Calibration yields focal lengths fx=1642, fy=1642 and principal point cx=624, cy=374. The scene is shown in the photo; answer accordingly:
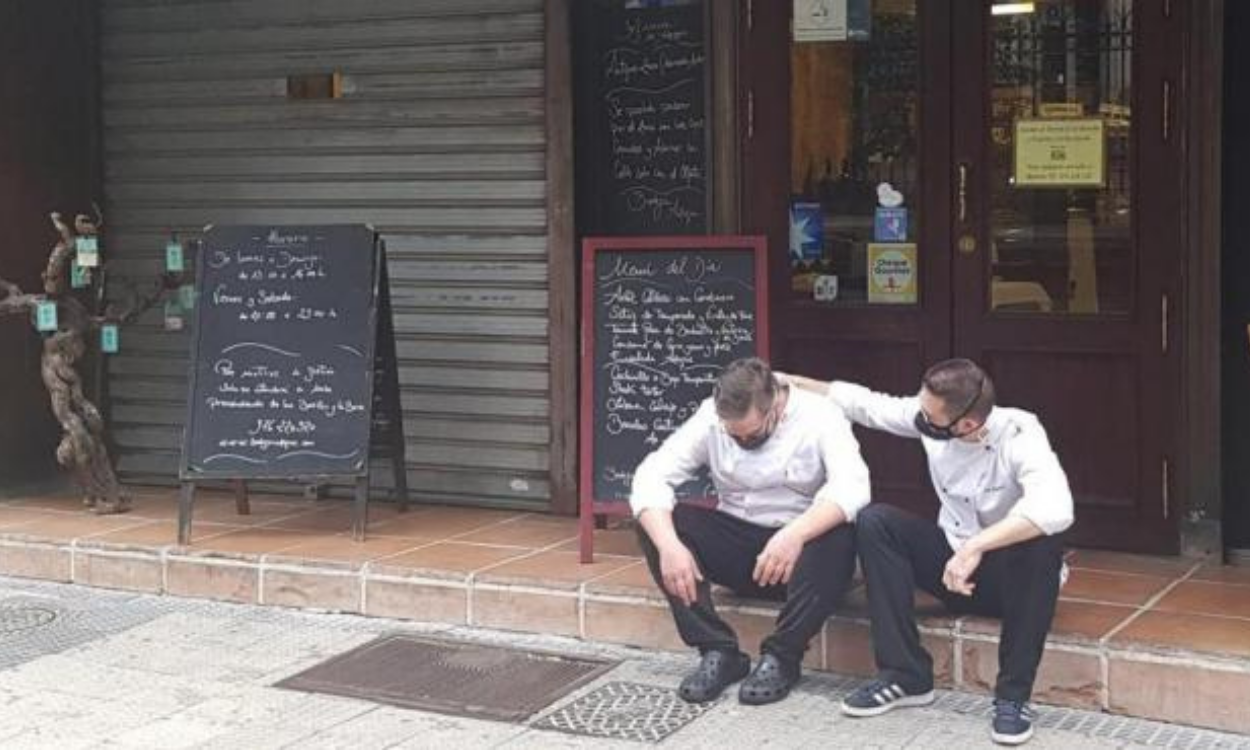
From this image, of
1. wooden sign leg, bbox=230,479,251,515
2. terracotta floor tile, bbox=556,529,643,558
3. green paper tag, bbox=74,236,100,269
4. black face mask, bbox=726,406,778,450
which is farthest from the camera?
wooden sign leg, bbox=230,479,251,515

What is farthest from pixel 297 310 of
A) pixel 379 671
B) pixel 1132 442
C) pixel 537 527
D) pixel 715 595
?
pixel 1132 442

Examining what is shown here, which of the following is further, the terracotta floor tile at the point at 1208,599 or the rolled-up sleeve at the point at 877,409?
the terracotta floor tile at the point at 1208,599

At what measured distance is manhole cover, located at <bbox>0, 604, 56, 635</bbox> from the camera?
6531 mm

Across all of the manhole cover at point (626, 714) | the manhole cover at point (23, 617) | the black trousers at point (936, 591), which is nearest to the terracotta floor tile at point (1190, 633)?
the black trousers at point (936, 591)

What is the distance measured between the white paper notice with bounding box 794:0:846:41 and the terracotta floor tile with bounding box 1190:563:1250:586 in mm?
2566

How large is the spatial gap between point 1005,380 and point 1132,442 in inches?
21.7

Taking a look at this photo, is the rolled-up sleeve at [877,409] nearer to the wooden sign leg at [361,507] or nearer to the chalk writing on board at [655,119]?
the chalk writing on board at [655,119]

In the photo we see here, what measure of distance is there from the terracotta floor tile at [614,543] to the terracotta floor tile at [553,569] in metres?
0.10

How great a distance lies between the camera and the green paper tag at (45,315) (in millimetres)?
7512

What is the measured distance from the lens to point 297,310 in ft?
23.8

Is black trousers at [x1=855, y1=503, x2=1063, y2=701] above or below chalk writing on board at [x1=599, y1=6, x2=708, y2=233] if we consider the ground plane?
below

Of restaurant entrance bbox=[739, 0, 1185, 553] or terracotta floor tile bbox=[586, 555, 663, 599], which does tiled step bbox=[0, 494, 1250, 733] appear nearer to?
terracotta floor tile bbox=[586, 555, 663, 599]

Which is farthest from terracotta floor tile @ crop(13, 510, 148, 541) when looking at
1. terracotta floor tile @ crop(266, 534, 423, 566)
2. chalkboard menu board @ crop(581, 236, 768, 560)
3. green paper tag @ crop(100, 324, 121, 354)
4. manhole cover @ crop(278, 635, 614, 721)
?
chalkboard menu board @ crop(581, 236, 768, 560)

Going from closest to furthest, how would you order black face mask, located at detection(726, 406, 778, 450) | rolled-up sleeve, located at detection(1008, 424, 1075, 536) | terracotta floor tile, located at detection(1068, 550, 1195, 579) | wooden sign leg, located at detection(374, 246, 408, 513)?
rolled-up sleeve, located at detection(1008, 424, 1075, 536)
black face mask, located at detection(726, 406, 778, 450)
terracotta floor tile, located at detection(1068, 550, 1195, 579)
wooden sign leg, located at detection(374, 246, 408, 513)
